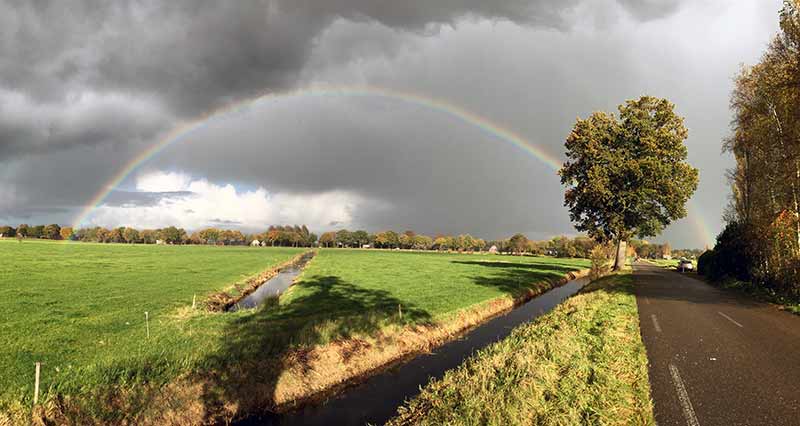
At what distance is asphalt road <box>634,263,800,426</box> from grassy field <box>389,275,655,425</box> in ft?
1.41

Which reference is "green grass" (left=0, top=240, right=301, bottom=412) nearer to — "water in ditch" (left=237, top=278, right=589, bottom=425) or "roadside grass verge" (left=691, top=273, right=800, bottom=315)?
"water in ditch" (left=237, top=278, right=589, bottom=425)

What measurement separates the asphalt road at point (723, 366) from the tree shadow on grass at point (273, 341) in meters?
9.52

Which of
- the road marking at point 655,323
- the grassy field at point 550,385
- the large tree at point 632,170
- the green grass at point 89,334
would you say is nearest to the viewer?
the grassy field at point 550,385

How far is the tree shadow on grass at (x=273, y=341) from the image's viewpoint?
10820 millimetres

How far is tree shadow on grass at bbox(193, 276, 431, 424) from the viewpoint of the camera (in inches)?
426

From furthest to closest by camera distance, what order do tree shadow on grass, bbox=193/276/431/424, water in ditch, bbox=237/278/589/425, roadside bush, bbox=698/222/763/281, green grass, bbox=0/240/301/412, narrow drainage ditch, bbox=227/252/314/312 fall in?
1. roadside bush, bbox=698/222/763/281
2. narrow drainage ditch, bbox=227/252/314/312
3. tree shadow on grass, bbox=193/276/431/424
4. green grass, bbox=0/240/301/412
5. water in ditch, bbox=237/278/589/425

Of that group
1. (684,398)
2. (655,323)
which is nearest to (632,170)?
(655,323)

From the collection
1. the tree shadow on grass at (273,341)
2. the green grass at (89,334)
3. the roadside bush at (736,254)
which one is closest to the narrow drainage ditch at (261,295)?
the green grass at (89,334)

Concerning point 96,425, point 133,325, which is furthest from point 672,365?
point 133,325

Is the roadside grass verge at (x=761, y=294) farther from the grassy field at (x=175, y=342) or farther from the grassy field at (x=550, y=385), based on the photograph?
the grassy field at (x=175, y=342)

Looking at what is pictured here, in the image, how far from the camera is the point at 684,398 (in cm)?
719

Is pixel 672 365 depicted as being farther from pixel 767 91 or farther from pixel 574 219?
pixel 574 219

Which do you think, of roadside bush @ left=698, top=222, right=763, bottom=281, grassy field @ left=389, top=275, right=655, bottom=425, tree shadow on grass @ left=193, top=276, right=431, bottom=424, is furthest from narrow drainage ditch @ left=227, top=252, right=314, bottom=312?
roadside bush @ left=698, top=222, right=763, bottom=281

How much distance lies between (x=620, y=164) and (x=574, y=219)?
8.09 metres
